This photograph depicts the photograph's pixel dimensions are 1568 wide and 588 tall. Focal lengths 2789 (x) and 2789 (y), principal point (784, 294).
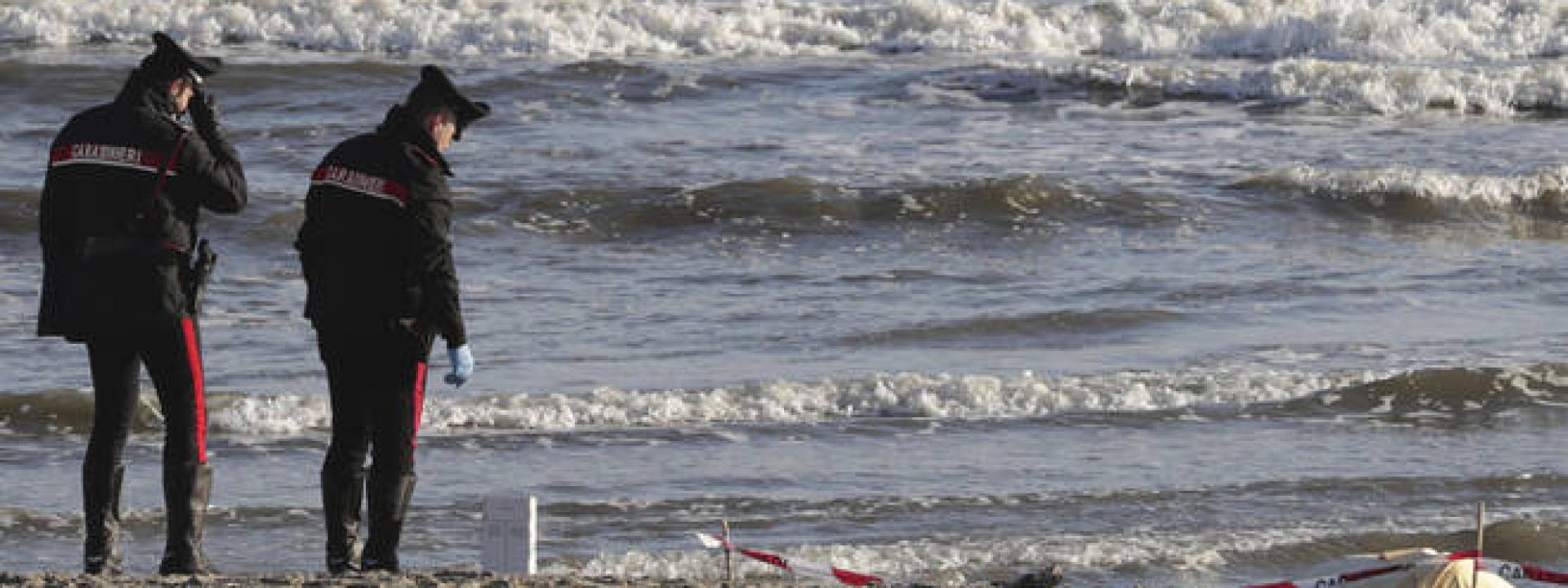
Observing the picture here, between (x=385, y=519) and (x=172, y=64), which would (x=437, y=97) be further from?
(x=385, y=519)

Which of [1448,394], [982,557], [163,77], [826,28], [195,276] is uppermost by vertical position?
[163,77]

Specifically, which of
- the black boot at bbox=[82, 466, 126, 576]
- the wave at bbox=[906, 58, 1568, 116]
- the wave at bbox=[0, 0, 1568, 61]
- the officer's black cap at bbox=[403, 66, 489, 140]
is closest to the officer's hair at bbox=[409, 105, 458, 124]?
the officer's black cap at bbox=[403, 66, 489, 140]

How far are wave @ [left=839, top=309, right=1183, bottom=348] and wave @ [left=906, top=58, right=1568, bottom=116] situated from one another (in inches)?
403

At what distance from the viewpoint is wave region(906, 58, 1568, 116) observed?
23.7 m

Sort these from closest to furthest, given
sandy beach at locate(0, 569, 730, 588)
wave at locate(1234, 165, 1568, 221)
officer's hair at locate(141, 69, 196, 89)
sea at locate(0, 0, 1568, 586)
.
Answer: sandy beach at locate(0, 569, 730, 588) → officer's hair at locate(141, 69, 196, 89) → sea at locate(0, 0, 1568, 586) → wave at locate(1234, 165, 1568, 221)

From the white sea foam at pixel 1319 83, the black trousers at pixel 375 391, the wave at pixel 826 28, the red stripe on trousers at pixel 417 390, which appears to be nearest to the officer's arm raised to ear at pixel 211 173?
the black trousers at pixel 375 391

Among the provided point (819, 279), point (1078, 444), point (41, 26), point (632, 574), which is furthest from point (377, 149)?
point (41, 26)

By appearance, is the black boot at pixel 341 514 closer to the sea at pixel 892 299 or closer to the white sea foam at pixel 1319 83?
the sea at pixel 892 299

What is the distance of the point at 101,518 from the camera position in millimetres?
7574

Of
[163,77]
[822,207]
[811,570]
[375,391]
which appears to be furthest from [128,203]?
[822,207]

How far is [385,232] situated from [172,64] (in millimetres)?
727

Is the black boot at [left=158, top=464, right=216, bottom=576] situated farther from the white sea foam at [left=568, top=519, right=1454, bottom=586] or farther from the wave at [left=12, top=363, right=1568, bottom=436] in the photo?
the wave at [left=12, top=363, right=1568, bottom=436]

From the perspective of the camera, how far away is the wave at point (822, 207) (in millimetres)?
17359

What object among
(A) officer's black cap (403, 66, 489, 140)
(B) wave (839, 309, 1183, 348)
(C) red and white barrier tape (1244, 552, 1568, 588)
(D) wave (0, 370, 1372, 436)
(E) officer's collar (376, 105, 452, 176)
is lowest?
(B) wave (839, 309, 1183, 348)
